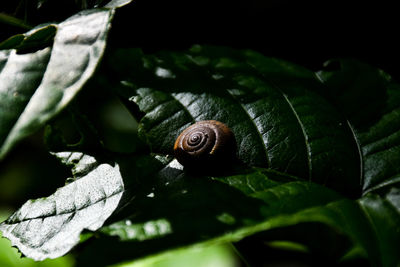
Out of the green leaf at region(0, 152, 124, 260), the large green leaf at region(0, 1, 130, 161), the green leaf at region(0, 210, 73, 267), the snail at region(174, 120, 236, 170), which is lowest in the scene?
the green leaf at region(0, 210, 73, 267)

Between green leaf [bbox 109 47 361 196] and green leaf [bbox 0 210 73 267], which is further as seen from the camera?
green leaf [bbox 0 210 73 267]

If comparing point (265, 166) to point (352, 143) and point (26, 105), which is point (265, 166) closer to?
point (352, 143)

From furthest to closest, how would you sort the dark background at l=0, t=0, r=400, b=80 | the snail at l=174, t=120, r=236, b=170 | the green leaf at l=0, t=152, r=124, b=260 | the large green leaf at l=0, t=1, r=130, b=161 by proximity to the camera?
the dark background at l=0, t=0, r=400, b=80 → the snail at l=174, t=120, r=236, b=170 → the green leaf at l=0, t=152, r=124, b=260 → the large green leaf at l=0, t=1, r=130, b=161

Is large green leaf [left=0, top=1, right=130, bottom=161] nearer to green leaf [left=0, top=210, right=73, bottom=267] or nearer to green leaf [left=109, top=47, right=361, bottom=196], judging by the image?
green leaf [left=109, top=47, right=361, bottom=196]

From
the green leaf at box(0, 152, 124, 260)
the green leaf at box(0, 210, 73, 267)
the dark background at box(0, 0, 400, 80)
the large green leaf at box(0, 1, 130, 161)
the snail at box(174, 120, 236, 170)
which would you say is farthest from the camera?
the dark background at box(0, 0, 400, 80)

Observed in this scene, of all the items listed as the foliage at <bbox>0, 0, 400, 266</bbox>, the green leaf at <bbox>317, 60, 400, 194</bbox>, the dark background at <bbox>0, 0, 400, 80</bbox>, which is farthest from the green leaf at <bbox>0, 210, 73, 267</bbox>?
the green leaf at <bbox>317, 60, 400, 194</bbox>

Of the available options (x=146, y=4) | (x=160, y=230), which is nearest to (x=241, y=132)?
(x=160, y=230)

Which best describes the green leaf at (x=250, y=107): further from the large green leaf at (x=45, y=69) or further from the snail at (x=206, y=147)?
the large green leaf at (x=45, y=69)
